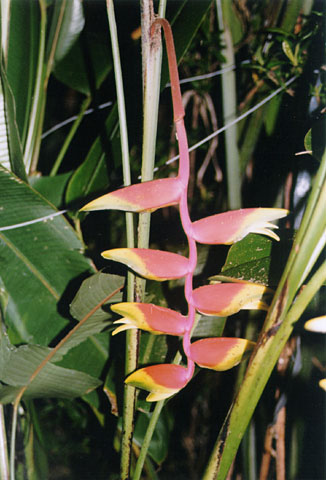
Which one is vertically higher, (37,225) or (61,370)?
(37,225)

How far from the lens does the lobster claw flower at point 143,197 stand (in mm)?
234

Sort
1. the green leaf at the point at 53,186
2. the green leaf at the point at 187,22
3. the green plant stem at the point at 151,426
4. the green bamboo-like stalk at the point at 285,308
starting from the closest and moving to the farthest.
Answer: the green bamboo-like stalk at the point at 285,308 < the green plant stem at the point at 151,426 < the green leaf at the point at 187,22 < the green leaf at the point at 53,186

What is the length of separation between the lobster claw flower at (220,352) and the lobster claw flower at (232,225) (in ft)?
0.23

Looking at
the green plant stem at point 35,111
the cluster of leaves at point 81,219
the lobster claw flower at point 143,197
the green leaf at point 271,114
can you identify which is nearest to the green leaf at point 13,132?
the cluster of leaves at point 81,219

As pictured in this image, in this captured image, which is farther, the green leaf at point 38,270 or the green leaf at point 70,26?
the green leaf at point 70,26

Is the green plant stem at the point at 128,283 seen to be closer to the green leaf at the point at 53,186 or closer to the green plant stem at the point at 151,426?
the green plant stem at the point at 151,426

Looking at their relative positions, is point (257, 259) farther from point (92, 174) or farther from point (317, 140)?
point (92, 174)

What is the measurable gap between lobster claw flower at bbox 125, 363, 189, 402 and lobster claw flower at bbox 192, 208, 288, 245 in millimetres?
92

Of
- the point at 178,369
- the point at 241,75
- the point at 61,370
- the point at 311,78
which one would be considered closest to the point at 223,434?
the point at 178,369

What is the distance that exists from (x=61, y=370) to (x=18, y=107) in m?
0.36

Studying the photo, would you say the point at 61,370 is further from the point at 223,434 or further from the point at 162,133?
the point at 162,133

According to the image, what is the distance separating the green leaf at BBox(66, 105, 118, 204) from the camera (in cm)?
51

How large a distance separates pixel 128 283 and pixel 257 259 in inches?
4.8

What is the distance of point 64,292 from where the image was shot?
495 mm
